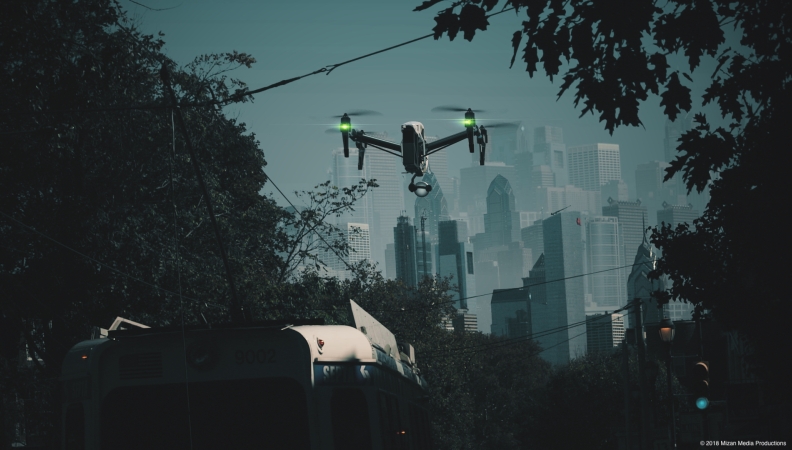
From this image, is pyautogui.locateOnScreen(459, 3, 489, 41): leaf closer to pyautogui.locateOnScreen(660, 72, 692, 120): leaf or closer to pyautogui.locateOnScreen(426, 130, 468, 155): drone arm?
pyautogui.locateOnScreen(660, 72, 692, 120): leaf

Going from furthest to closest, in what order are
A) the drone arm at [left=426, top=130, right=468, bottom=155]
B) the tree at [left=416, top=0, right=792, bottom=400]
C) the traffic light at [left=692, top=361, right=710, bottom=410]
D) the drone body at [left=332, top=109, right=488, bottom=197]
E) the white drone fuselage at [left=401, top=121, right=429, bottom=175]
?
the drone arm at [left=426, top=130, right=468, bottom=155] < the white drone fuselage at [left=401, top=121, right=429, bottom=175] < the drone body at [left=332, top=109, right=488, bottom=197] < the traffic light at [left=692, top=361, right=710, bottom=410] < the tree at [left=416, top=0, right=792, bottom=400]

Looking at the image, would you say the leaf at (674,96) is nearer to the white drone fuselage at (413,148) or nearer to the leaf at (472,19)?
the leaf at (472,19)

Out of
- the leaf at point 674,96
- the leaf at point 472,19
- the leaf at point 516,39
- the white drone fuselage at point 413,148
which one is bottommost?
the leaf at point 674,96

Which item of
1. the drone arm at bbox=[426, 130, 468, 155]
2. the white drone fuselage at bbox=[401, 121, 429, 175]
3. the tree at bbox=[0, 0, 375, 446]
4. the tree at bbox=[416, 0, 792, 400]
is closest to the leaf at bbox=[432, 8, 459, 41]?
the tree at bbox=[416, 0, 792, 400]

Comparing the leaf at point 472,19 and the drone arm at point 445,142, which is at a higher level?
the drone arm at point 445,142

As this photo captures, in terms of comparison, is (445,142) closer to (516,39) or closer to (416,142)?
(416,142)

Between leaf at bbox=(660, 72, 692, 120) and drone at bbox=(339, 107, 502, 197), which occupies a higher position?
drone at bbox=(339, 107, 502, 197)

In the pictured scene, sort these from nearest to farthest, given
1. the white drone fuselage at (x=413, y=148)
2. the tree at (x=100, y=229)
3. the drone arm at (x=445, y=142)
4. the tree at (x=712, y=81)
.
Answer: the tree at (x=712, y=81) → the white drone fuselage at (x=413, y=148) → the drone arm at (x=445, y=142) → the tree at (x=100, y=229)

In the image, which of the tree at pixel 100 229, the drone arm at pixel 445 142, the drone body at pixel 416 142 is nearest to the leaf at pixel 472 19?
the drone body at pixel 416 142

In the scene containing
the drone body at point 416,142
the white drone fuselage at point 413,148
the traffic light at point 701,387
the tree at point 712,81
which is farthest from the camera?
the white drone fuselage at point 413,148

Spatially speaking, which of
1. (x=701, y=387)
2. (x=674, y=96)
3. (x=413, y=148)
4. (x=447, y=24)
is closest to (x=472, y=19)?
(x=447, y=24)

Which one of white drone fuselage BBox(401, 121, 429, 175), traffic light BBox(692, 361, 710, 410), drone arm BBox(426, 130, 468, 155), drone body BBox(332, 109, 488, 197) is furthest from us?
drone arm BBox(426, 130, 468, 155)
